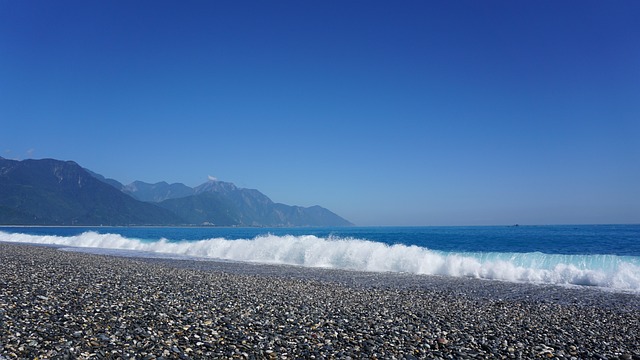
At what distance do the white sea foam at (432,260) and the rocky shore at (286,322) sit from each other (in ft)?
20.4

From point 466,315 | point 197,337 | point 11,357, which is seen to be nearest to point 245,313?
point 197,337

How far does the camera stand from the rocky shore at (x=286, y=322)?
25.8ft

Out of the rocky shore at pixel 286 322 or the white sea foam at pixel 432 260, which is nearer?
the rocky shore at pixel 286 322

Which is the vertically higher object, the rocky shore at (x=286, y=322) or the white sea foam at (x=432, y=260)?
the rocky shore at (x=286, y=322)

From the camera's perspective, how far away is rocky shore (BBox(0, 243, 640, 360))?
7871 mm

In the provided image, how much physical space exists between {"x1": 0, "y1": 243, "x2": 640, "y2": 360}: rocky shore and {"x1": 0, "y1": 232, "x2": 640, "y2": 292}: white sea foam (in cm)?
623

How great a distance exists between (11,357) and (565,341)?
10912 millimetres

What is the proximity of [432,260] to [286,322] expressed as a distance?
19.3m

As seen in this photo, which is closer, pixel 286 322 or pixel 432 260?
pixel 286 322

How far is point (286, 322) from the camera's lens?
32.8ft

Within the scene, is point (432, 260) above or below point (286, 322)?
below

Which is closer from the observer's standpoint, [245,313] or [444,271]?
[245,313]

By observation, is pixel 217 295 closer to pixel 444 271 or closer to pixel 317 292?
pixel 317 292

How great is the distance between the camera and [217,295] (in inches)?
525
